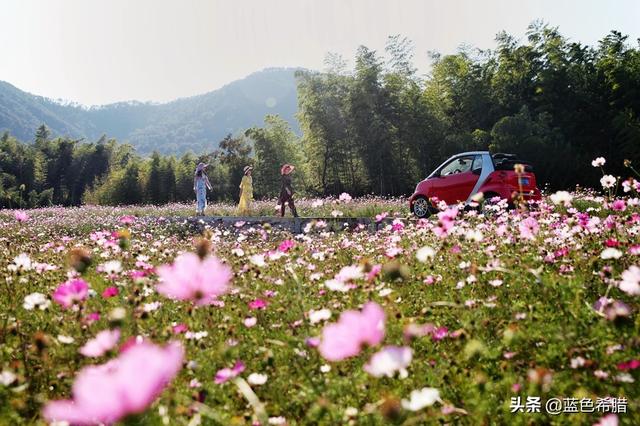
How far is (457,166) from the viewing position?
11453 millimetres

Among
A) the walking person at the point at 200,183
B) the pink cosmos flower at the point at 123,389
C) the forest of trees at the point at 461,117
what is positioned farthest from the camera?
the forest of trees at the point at 461,117

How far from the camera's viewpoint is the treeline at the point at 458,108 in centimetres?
2916

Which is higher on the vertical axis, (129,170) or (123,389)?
(129,170)

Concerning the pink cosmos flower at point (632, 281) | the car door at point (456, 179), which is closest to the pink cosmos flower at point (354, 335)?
the pink cosmos flower at point (632, 281)

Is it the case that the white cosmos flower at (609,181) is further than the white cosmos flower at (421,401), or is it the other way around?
the white cosmos flower at (609,181)

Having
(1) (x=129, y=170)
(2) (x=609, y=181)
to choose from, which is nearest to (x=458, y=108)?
(2) (x=609, y=181)

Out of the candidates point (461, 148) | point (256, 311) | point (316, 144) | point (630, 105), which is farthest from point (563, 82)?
point (256, 311)

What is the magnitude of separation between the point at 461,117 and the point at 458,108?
98 cm

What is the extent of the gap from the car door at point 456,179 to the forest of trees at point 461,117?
52.4ft

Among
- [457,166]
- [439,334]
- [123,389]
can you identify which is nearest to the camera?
[123,389]

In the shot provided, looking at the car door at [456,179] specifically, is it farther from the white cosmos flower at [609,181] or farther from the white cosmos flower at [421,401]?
the white cosmos flower at [421,401]

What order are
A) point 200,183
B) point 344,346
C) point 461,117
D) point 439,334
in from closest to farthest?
point 344,346, point 439,334, point 200,183, point 461,117

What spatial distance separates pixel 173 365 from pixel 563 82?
34812 millimetres

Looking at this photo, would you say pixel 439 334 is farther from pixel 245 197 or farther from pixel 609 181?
pixel 245 197
